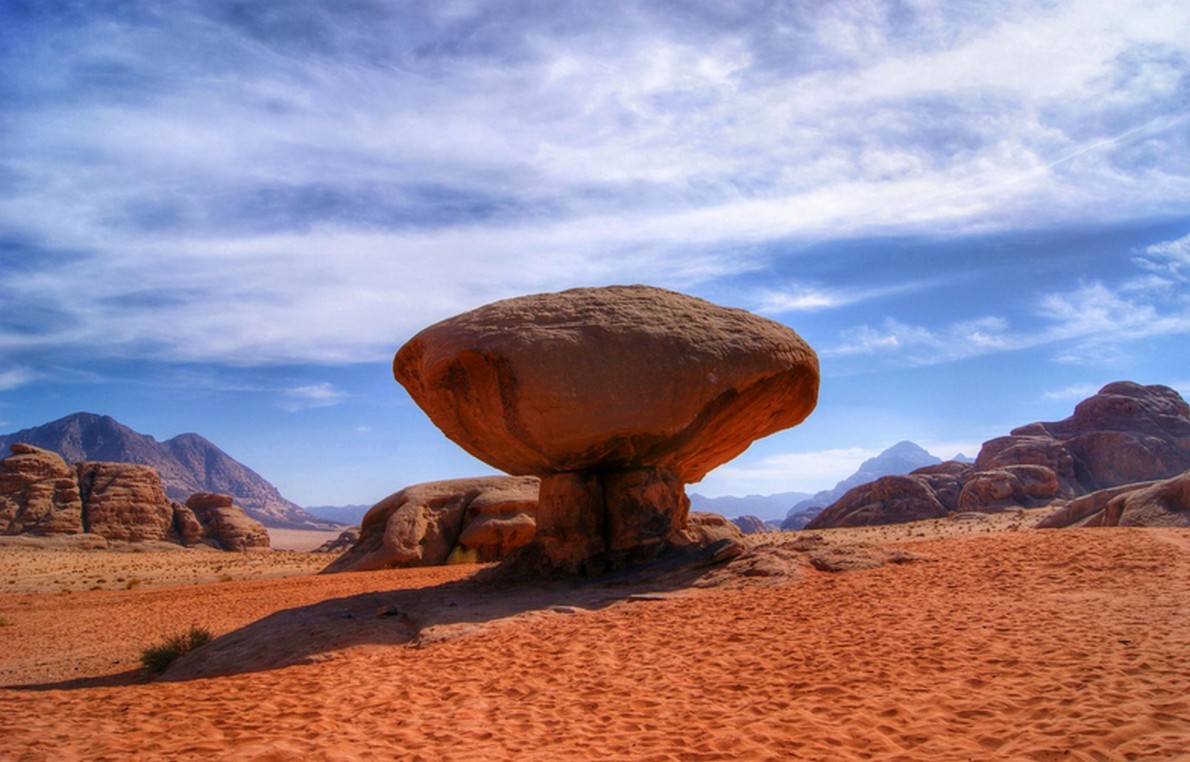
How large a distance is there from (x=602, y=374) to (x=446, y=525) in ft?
36.6

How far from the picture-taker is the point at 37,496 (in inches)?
1375

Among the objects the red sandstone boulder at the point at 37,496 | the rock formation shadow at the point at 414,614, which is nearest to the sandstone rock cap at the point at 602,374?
the rock formation shadow at the point at 414,614

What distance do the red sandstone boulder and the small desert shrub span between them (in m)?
30.6

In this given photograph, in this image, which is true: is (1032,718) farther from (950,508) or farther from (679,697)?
(950,508)

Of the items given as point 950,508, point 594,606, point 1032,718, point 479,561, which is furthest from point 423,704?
point 950,508

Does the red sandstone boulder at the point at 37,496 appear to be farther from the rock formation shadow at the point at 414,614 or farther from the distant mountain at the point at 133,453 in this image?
the distant mountain at the point at 133,453

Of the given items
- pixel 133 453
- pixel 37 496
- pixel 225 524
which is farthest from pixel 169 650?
pixel 133 453

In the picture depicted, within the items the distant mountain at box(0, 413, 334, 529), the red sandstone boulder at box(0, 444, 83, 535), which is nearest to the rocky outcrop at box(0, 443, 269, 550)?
the red sandstone boulder at box(0, 444, 83, 535)

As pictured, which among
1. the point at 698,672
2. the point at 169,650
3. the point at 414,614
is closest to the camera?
the point at 698,672

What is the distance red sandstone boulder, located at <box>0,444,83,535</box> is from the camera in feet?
112

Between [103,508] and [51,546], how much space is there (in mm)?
3190

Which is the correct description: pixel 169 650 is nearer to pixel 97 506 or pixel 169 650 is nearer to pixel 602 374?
pixel 602 374

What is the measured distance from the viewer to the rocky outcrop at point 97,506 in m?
34.4

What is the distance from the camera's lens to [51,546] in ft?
107
